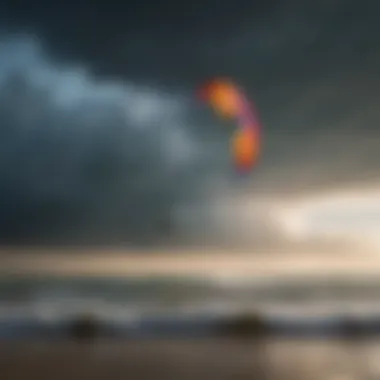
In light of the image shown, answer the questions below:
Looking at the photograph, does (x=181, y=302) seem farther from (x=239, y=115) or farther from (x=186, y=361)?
(x=239, y=115)

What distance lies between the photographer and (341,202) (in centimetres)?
108

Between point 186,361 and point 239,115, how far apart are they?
1.18 ft

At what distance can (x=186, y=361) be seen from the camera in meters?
1.00

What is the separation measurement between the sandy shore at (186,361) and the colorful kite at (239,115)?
27cm

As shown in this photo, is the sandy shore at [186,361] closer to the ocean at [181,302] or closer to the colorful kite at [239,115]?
the ocean at [181,302]

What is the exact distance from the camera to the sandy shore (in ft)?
3.22

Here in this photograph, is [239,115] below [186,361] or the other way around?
the other way around

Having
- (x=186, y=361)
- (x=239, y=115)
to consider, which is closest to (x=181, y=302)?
(x=186, y=361)

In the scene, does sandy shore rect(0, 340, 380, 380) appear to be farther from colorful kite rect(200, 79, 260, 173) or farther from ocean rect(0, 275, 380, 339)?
colorful kite rect(200, 79, 260, 173)

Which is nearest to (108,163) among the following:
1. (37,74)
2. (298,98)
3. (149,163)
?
(149,163)

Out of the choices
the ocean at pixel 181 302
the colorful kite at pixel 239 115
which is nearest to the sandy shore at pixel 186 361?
the ocean at pixel 181 302

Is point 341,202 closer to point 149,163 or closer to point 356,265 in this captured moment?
point 356,265

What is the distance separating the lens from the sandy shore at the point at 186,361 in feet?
3.22

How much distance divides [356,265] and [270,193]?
16 cm
